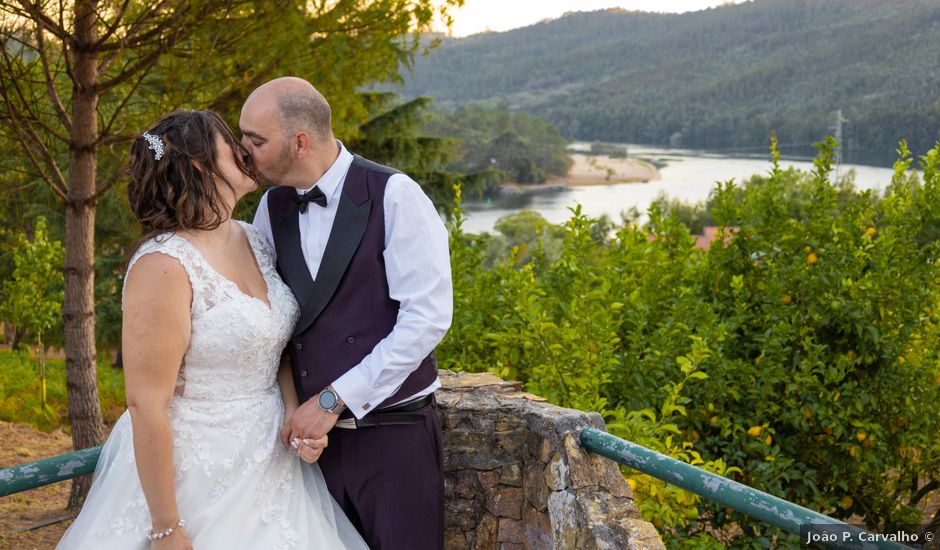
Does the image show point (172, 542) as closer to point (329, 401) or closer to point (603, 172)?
point (329, 401)

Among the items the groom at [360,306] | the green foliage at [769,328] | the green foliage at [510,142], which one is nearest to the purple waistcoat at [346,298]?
the groom at [360,306]

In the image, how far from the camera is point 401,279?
1906 millimetres

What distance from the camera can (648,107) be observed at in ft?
291

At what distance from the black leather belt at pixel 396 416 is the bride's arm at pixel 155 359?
0.41m

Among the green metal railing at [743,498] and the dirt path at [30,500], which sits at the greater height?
the green metal railing at [743,498]

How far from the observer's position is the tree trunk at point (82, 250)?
503 centimetres

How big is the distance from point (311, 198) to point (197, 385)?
0.50 m

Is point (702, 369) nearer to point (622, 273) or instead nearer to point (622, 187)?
point (622, 273)

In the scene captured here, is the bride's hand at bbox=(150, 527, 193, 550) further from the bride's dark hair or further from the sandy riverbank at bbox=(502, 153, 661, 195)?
the sandy riverbank at bbox=(502, 153, 661, 195)

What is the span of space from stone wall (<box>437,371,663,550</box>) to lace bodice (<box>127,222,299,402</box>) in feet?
2.21

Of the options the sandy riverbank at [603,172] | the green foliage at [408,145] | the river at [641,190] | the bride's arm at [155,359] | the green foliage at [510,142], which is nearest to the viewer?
the bride's arm at [155,359]

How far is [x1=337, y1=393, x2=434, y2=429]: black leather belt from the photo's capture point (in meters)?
1.94

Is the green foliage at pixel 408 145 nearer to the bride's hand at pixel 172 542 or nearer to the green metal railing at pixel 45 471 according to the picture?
the green metal railing at pixel 45 471

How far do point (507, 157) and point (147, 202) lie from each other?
263 ft
